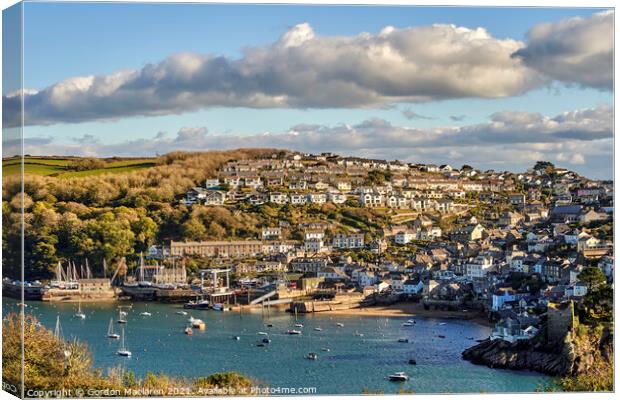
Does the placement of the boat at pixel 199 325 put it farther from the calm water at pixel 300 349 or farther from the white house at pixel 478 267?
the white house at pixel 478 267

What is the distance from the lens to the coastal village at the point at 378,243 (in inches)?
540

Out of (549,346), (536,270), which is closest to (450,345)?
(549,346)

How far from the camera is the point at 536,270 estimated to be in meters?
13.5

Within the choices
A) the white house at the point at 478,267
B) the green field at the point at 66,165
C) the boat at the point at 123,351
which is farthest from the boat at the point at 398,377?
the white house at the point at 478,267

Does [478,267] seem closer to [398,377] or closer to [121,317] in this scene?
[121,317]

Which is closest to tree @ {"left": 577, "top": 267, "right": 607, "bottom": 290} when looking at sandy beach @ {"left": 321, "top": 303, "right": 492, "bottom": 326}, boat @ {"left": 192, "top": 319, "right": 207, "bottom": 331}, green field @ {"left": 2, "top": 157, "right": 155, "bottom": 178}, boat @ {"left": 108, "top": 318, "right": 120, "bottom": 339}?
sandy beach @ {"left": 321, "top": 303, "right": 492, "bottom": 326}

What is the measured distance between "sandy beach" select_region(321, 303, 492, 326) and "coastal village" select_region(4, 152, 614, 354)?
→ 0.08 metres

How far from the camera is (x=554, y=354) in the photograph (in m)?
9.45

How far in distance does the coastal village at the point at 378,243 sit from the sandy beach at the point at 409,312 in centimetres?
8

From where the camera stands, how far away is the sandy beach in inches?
520

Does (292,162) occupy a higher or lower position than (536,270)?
higher

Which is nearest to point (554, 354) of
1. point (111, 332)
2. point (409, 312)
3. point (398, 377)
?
point (398, 377)

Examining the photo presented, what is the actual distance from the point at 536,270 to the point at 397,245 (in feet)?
9.87

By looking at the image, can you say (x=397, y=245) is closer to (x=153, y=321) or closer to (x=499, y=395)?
(x=153, y=321)
